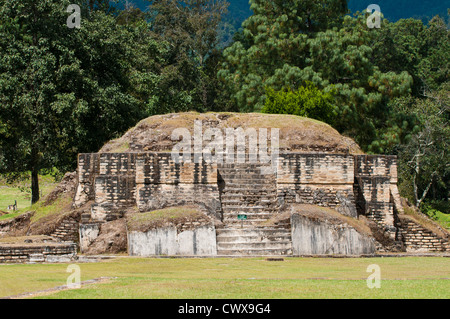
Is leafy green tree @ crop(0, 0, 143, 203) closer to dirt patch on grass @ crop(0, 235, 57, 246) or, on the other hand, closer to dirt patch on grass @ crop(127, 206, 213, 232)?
dirt patch on grass @ crop(0, 235, 57, 246)

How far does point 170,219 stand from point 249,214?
2.77 metres

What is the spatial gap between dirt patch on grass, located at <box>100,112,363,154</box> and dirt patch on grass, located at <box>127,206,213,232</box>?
369 cm

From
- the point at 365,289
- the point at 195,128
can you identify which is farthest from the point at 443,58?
the point at 365,289

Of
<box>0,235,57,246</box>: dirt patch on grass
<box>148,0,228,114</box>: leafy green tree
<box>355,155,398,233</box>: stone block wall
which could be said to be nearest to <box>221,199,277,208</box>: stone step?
<box>355,155,398,233</box>: stone block wall

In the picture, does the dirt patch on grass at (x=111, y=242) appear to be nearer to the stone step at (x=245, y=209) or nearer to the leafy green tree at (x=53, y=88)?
the stone step at (x=245, y=209)

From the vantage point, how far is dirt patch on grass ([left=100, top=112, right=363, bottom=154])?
71.8 feet

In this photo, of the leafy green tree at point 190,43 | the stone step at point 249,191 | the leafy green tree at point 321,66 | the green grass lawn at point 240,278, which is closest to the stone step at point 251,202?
the stone step at point 249,191

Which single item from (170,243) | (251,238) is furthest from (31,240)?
(251,238)

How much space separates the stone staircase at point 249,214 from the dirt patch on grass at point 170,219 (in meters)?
0.63

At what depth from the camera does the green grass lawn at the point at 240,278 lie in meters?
9.73

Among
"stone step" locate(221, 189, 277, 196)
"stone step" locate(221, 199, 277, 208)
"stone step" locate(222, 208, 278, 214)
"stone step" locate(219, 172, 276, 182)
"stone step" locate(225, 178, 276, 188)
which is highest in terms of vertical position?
"stone step" locate(219, 172, 276, 182)

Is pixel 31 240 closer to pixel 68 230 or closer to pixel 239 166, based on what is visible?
pixel 68 230

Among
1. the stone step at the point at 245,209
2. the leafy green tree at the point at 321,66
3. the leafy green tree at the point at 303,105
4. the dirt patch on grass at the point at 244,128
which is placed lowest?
the stone step at the point at 245,209

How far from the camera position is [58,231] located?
19.4m
